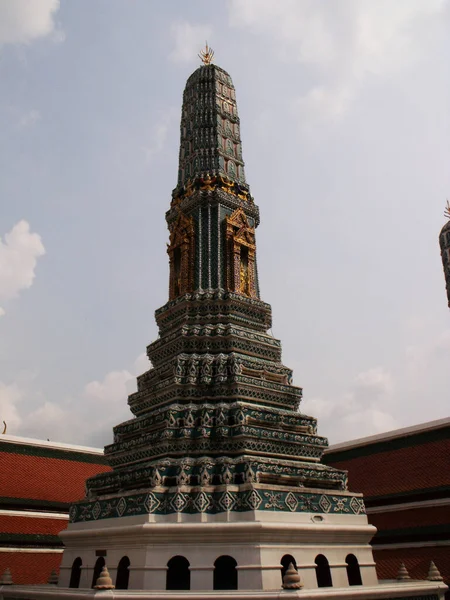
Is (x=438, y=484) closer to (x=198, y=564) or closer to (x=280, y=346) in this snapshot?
(x=280, y=346)

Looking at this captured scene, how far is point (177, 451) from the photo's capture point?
615 inches

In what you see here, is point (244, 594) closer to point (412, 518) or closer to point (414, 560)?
point (414, 560)

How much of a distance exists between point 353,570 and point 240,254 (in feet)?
35.2

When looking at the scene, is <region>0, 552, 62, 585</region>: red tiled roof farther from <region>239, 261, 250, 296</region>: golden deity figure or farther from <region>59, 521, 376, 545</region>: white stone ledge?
<region>239, 261, 250, 296</region>: golden deity figure

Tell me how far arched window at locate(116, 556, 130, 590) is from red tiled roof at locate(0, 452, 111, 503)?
929 centimetres

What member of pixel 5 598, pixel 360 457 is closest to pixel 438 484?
pixel 360 457

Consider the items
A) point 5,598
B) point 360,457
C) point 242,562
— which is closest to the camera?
point 242,562

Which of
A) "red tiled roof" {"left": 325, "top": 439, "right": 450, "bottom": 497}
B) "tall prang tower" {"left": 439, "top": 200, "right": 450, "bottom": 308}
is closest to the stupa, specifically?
"red tiled roof" {"left": 325, "top": 439, "right": 450, "bottom": 497}

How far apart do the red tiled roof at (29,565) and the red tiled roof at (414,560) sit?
459 inches

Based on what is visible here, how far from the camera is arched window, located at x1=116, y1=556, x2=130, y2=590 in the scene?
1396cm

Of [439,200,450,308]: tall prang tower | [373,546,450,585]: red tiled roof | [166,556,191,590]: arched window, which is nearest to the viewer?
[166,556,191,590]: arched window

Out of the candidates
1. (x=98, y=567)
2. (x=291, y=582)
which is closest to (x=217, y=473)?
(x=291, y=582)

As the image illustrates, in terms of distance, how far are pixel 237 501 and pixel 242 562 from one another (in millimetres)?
1375

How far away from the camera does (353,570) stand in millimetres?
14945
